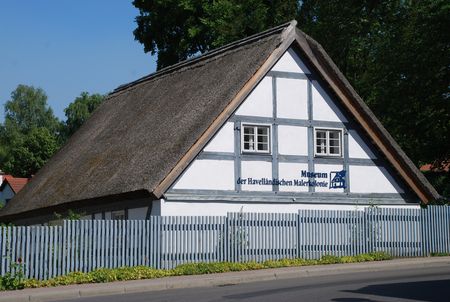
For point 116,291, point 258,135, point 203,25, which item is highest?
point 203,25

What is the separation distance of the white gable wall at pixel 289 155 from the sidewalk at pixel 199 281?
4.05 metres

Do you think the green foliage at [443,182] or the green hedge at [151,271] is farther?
the green foliage at [443,182]

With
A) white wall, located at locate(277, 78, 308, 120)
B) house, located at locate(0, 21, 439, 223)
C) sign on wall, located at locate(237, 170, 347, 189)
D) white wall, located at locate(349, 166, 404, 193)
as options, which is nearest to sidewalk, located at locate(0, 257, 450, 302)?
house, located at locate(0, 21, 439, 223)

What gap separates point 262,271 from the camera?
2069cm

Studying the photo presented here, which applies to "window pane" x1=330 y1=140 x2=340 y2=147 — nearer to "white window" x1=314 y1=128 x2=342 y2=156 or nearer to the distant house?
"white window" x1=314 y1=128 x2=342 y2=156

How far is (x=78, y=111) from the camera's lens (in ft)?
273

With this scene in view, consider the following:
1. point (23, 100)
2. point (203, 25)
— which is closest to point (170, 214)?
point (203, 25)

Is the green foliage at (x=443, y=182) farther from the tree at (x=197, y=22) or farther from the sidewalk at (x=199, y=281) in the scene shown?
the sidewalk at (x=199, y=281)

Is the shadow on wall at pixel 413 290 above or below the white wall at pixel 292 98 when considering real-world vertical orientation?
below

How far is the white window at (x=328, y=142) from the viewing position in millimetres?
26375

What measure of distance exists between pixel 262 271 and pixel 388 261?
480 centimetres

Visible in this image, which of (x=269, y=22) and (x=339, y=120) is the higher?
(x=269, y=22)

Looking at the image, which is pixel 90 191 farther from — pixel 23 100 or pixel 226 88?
pixel 23 100

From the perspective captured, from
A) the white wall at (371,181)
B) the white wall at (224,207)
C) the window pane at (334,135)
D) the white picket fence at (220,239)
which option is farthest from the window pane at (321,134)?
the white picket fence at (220,239)
